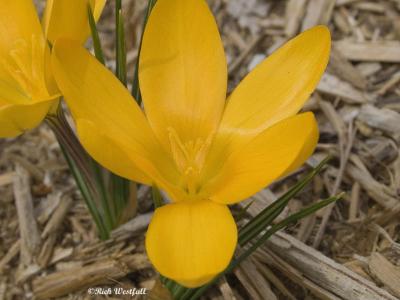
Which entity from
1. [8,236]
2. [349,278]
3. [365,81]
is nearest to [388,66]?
[365,81]

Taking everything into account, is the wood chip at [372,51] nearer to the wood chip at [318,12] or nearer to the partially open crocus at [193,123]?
the wood chip at [318,12]

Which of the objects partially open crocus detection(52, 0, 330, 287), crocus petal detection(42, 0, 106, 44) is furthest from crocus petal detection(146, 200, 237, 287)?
crocus petal detection(42, 0, 106, 44)

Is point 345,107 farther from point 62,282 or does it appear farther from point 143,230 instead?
point 62,282

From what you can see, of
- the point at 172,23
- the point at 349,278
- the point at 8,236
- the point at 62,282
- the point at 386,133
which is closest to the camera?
the point at 172,23

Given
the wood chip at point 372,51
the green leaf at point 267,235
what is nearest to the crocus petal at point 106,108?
the green leaf at point 267,235

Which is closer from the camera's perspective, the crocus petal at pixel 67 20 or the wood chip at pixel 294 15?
the crocus petal at pixel 67 20

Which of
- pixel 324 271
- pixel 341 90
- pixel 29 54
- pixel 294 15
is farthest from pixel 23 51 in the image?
pixel 294 15
